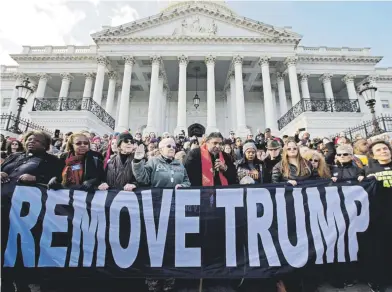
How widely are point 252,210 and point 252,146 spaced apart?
1650 millimetres

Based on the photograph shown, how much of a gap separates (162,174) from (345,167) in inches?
136

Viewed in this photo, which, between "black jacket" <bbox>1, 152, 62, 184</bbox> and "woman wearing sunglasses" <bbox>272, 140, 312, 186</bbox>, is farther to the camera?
"woman wearing sunglasses" <bbox>272, 140, 312, 186</bbox>

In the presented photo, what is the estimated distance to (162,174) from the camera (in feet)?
13.2

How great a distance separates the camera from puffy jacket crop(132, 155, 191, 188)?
3956 millimetres

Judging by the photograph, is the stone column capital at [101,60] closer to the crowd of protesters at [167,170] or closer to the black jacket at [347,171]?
the crowd of protesters at [167,170]

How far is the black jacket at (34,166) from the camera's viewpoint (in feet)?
13.0

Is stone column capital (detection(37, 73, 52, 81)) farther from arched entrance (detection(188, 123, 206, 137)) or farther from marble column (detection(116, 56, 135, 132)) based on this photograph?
arched entrance (detection(188, 123, 206, 137))

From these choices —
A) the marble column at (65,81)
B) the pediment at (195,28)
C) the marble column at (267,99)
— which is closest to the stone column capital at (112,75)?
the pediment at (195,28)

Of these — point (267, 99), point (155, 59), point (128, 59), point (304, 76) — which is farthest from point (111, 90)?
point (304, 76)

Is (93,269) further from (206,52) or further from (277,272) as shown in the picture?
(206,52)

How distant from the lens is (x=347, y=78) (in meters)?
27.8

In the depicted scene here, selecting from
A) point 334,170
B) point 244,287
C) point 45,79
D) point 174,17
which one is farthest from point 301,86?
point 45,79

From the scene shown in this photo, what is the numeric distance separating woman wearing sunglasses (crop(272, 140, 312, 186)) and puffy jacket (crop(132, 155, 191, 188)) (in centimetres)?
168

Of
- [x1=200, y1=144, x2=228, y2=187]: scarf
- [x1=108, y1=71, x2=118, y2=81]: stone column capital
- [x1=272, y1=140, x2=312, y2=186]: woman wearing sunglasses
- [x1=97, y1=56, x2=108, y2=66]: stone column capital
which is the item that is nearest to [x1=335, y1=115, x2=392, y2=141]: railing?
[x1=272, y1=140, x2=312, y2=186]: woman wearing sunglasses
